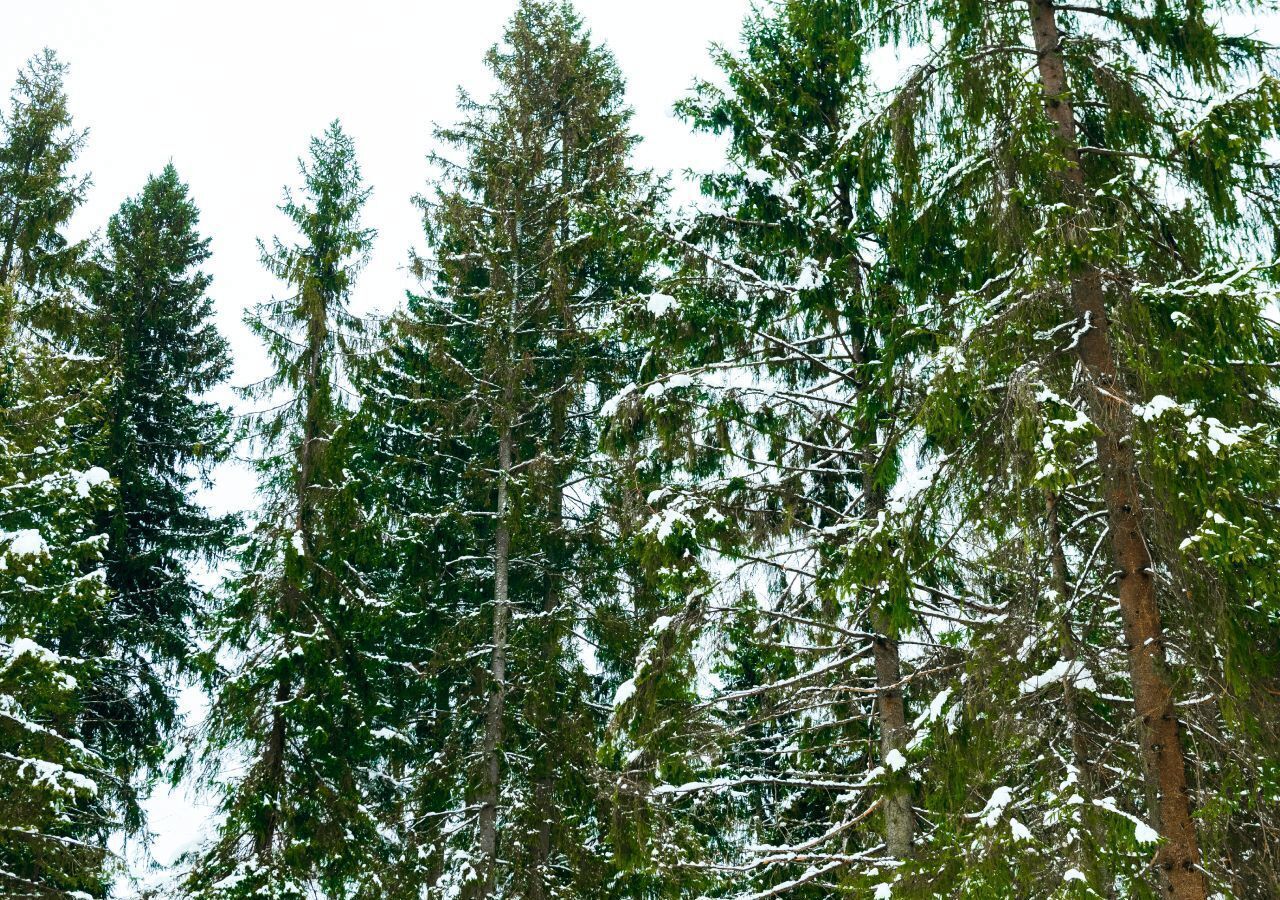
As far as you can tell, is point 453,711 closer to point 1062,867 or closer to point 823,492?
point 823,492

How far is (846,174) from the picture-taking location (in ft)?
33.2

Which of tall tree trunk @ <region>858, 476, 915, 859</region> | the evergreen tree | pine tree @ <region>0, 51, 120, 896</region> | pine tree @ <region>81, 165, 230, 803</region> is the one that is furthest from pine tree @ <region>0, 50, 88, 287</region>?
tall tree trunk @ <region>858, 476, 915, 859</region>

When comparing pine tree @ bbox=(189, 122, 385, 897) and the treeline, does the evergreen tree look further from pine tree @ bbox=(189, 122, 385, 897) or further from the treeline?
pine tree @ bbox=(189, 122, 385, 897)

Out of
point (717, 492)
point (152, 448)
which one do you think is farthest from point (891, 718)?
point (152, 448)

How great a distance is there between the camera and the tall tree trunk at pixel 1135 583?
250 inches

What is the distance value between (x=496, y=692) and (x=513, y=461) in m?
3.61

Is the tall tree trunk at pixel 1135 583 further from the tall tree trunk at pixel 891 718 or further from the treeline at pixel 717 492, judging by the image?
the tall tree trunk at pixel 891 718

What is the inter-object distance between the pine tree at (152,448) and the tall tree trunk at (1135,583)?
11016mm

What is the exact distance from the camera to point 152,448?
1767 centimetres

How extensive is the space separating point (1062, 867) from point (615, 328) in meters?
6.03

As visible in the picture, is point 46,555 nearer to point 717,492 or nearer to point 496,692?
point 496,692

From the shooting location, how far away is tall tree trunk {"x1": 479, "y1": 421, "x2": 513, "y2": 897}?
12.6 m

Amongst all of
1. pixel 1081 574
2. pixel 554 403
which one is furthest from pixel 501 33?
pixel 1081 574

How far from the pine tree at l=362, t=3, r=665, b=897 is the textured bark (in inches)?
189
